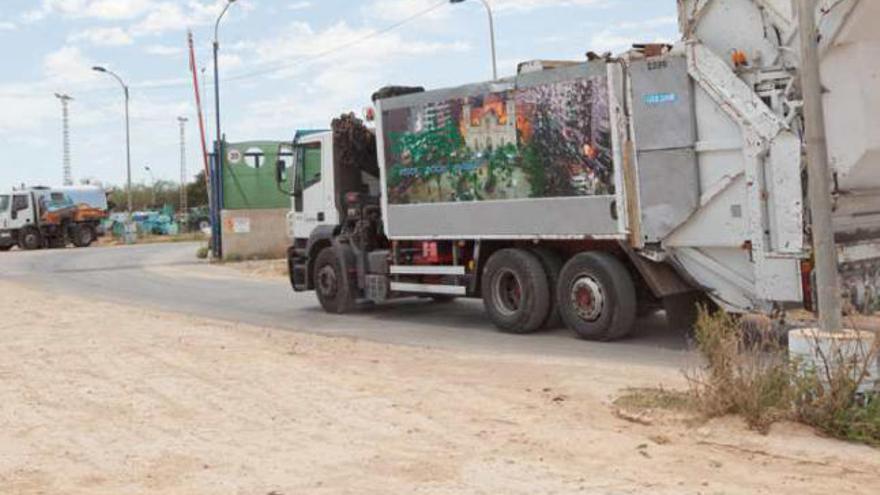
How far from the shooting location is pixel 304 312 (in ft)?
50.3

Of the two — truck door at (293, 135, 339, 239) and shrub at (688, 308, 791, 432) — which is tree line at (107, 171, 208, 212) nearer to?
truck door at (293, 135, 339, 239)

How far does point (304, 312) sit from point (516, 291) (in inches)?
181

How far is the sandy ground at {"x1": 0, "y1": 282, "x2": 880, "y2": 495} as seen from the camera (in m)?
5.47

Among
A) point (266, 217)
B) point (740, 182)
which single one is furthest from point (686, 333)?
point (266, 217)

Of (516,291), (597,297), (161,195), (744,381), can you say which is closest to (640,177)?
(597,297)

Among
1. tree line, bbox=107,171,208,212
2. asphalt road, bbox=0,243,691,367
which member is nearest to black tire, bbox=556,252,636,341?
asphalt road, bbox=0,243,691,367

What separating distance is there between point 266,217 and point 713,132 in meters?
22.4

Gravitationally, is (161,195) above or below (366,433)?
above

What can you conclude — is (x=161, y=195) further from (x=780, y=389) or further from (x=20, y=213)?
(x=780, y=389)

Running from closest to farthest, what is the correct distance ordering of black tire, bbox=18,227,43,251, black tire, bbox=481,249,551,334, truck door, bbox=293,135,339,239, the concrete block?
black tire, bbox=481,249,551,334
truck door, bbox=293,135,339,239
the concrete block
black tire, bbox=18,227,43,251

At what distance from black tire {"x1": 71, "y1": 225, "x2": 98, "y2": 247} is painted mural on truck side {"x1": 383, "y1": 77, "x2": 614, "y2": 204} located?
35.7 meters

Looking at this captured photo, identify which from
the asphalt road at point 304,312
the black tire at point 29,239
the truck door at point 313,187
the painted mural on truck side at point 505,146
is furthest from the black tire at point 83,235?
the painted mural on truck side at point 505,146

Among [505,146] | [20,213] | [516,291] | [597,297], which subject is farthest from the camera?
[20,213]

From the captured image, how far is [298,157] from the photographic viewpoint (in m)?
15.2
